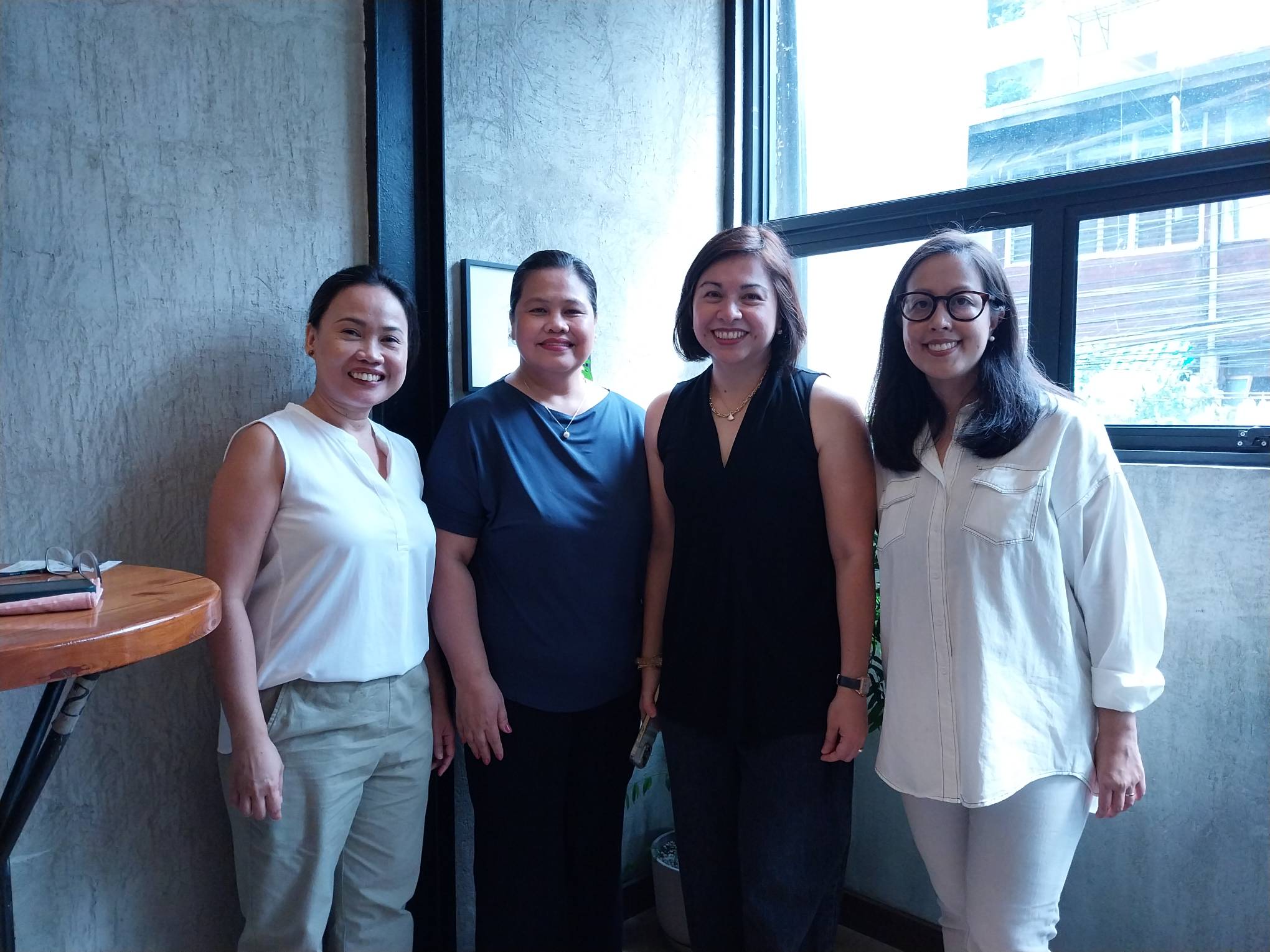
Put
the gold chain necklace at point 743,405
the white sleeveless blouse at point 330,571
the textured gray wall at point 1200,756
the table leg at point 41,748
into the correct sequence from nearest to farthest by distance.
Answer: the table leg at point 41,748 → the white sleeveless blouse at point 330,571 → the gold chain necklace at point 743,405 → the textured gray wall at point 1200,756

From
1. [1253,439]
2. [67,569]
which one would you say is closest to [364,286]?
[67,569]

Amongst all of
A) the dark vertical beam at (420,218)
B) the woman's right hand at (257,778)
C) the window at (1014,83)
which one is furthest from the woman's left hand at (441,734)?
the window at (1014,83)

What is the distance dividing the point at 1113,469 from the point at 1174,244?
0.87 metres

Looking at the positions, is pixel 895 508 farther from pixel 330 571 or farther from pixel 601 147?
pixel 601 147

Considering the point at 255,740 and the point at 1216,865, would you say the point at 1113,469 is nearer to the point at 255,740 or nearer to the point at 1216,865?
the point at 1216,865

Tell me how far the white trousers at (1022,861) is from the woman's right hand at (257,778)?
3.67 feet

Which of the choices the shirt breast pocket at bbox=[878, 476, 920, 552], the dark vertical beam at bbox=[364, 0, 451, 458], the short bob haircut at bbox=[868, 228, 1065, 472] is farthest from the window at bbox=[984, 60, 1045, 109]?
the dark vertical beam at bbox=[364, 0, 451, 458]

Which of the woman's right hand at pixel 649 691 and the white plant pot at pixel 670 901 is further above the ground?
the woman's right hand at pixel 649 691

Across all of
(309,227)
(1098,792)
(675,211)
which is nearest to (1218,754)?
(1098,792)

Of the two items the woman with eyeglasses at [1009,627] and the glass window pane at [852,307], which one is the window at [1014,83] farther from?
the woman with eyeglasses at [1009,627]

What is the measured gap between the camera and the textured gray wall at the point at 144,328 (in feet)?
4.75

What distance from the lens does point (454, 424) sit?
1.71 metres

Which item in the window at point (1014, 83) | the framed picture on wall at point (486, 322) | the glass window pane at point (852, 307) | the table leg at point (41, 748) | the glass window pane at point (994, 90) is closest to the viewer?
the table leg at point (41, 748)

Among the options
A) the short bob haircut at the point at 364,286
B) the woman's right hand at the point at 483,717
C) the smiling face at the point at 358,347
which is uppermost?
the short bob haircut at the point at 364,286
